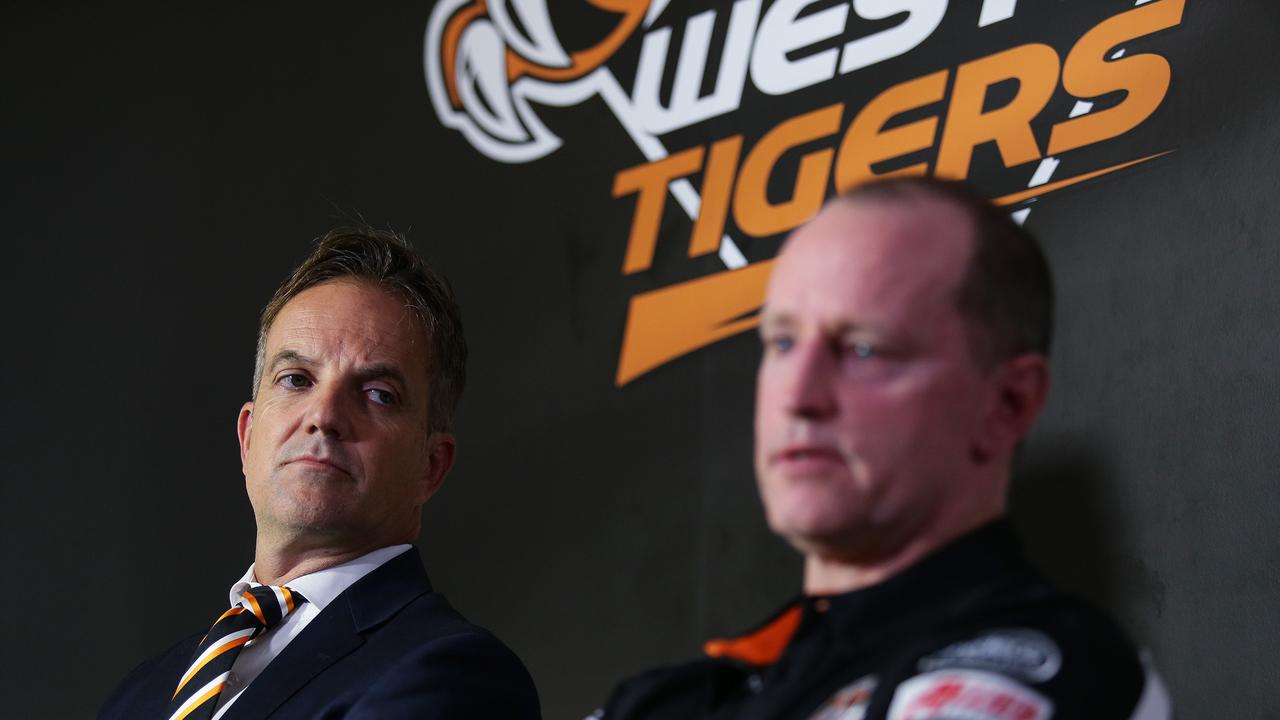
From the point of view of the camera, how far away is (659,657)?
2658mm

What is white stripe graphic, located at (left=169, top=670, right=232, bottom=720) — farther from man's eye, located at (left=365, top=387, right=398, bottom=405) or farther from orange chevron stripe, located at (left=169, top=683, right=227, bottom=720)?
man's eye, located at (left=365, top=387, right=398, bottom=405)

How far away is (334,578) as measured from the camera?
189cm

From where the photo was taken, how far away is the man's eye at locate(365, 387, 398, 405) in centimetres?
198

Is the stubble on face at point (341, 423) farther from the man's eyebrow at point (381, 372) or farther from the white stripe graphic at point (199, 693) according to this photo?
the white stripe graphic at point (199, 693)

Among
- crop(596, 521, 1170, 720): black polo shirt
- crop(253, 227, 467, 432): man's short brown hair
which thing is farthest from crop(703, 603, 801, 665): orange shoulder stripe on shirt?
crop(253, 227, 467, 432): man's short brown hair

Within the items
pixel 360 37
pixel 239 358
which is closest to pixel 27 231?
pixel 239 358

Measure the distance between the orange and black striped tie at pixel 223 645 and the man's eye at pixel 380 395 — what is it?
303 mm

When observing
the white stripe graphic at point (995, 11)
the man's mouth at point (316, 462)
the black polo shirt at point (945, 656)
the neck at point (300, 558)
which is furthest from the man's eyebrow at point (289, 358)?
the white stripe graphic at point (995, 11)

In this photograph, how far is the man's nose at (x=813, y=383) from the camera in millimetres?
986

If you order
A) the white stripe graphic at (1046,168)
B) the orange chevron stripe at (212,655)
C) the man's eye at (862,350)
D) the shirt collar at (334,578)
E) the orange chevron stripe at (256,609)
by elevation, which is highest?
the white stripe graphic at (1046,168)

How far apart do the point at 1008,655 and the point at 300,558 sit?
1.30 metres

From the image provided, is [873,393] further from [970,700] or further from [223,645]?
[223,645]

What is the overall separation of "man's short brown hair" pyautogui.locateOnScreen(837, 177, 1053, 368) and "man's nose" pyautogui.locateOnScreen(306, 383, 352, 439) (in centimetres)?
106

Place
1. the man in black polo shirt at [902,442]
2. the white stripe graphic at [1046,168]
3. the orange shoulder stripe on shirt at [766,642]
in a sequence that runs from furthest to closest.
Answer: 1. the white stripe graphic at [1046,168]
2. the orange shoulder stripe on shirt at [766,642]
3. the man in black polo shirt at [902,442]
